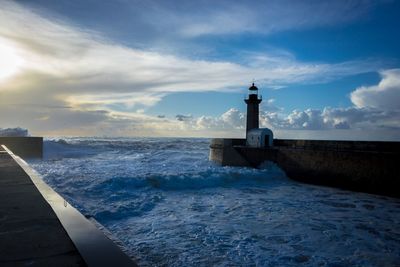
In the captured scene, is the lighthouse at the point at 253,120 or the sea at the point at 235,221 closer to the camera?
the sea at the point at 235,221

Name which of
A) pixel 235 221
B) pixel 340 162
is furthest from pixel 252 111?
pixel 235 221

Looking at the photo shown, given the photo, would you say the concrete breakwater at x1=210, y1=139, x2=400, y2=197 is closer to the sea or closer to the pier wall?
the sea

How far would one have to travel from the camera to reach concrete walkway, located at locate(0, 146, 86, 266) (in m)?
1.95

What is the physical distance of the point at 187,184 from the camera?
11.3 m

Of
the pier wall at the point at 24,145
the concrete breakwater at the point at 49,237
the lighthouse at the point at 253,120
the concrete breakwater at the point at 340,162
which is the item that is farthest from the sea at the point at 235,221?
the pier wall at the point at 24,145

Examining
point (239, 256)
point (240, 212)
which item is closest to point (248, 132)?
point (240, 212)

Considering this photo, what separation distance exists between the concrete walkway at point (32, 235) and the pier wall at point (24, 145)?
19249 mm

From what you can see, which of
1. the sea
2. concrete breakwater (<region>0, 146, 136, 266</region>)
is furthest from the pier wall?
concrete breakwater (<region>0, 146, 136, 266</region>)

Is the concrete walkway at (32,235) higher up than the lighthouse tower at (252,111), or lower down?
lower down

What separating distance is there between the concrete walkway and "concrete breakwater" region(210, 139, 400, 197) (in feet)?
34.8

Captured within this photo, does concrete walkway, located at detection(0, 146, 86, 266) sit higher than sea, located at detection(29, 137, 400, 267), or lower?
higher

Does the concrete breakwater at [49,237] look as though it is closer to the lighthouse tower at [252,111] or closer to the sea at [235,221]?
the sea at [235,221]

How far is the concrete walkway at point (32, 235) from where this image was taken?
195cm

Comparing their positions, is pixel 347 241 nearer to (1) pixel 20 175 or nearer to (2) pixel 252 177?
(1) pixel 20 175
